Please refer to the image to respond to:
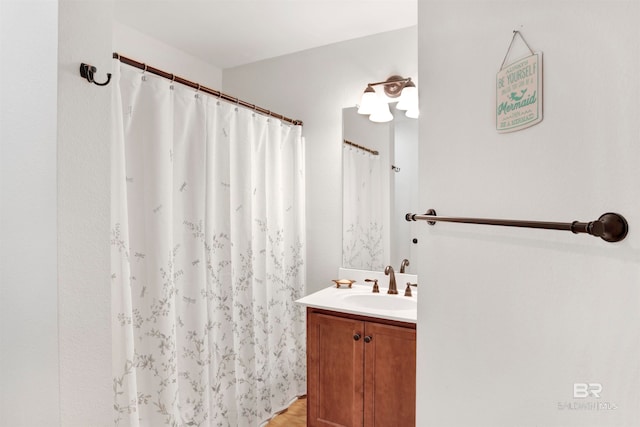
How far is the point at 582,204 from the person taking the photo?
1.88 feet

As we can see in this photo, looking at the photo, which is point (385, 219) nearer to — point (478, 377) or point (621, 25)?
point (478, 377)

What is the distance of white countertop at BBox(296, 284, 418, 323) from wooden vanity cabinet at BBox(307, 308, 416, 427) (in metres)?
0.04

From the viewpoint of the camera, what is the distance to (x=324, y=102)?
2.60m

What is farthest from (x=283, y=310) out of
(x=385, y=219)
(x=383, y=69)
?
(x=383, y=69)

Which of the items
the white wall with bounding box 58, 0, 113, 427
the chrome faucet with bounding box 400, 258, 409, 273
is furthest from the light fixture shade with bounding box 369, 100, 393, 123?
the white wall with bounding box 58, 0, 113, 427

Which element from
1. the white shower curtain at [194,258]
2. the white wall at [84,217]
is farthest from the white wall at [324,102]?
the white wall at [84,217]

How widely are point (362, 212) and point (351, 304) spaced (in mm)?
658

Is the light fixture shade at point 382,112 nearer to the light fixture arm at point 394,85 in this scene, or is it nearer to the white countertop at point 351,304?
the light fixture arm at point 394,85

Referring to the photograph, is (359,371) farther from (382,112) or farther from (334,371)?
(382,112)

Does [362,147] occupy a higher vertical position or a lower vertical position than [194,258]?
higher

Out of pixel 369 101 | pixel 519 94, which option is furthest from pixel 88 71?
pixel 369 101

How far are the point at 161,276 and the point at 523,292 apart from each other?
1402 millimetres

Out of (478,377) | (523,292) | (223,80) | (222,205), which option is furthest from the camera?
(223,80)

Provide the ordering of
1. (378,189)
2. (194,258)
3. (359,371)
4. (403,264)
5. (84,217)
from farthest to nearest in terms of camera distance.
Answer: (378,189), (403,264), (359,371), (194,258), (84,217)
